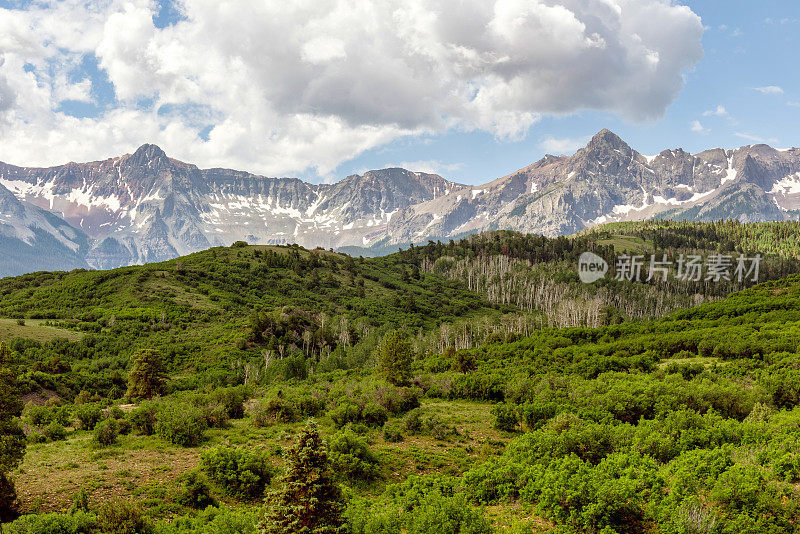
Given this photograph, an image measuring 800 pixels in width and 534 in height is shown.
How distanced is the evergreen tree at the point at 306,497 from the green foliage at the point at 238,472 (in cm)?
941

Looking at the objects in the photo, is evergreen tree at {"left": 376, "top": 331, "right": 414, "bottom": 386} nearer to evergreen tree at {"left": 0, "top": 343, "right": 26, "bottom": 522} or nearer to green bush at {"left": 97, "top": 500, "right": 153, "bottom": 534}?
green bush at {"left": 97, "top": 500, "right": 153, "bottom": 534}

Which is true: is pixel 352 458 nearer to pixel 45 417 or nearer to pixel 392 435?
pixel 392 435

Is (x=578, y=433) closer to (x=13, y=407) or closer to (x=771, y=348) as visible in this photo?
(x=13, y=407)

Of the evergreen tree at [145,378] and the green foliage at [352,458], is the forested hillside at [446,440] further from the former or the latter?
the evergreen tree at [145,378]

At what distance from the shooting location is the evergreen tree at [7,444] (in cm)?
1823

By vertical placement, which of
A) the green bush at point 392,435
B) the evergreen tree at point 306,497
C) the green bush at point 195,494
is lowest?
the green bush at point 392,435

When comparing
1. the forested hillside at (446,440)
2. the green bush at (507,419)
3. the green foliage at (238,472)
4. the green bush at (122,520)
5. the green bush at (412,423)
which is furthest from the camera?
the green bush at (507,419)

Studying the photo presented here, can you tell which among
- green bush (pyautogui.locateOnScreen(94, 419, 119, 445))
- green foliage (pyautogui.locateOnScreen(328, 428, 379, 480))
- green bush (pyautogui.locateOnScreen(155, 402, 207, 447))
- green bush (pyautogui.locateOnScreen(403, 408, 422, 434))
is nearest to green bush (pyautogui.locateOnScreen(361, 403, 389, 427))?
green bush (pyautogui.locateOnScreen(403, 408, 422, 434))

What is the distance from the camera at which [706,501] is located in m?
18.4

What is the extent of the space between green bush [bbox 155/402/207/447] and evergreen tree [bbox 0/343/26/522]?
11.0 meters

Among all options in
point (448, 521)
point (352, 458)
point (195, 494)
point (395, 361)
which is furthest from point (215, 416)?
point (448, 521)

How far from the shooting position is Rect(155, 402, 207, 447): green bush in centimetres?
3035

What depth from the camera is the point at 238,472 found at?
23609 mm

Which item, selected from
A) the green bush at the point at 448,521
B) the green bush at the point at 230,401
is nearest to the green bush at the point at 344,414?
the green bush at the point at 230,401
